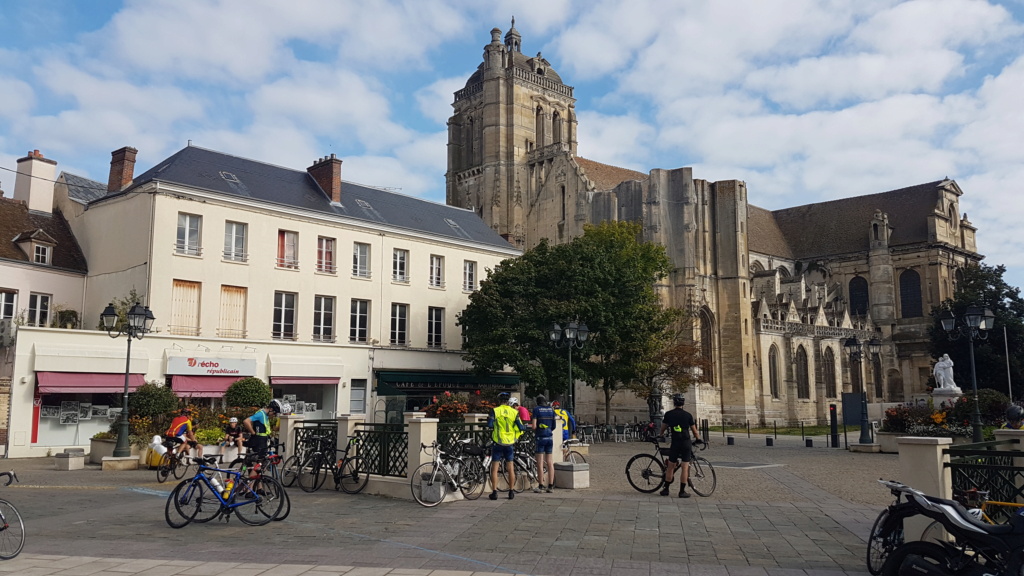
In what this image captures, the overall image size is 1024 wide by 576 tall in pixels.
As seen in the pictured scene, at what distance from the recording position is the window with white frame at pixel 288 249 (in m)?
30.2

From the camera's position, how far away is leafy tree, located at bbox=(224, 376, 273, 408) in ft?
79.6

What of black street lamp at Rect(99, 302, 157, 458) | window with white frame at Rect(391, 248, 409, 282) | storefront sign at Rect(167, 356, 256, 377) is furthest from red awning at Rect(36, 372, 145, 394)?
window with white frame at Rect(391, 248, 409, 282)

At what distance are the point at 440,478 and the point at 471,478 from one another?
82cm

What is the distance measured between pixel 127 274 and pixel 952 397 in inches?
1103

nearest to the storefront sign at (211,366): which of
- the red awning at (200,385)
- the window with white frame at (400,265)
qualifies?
the red awning at (200,385)

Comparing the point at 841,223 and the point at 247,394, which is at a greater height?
the point at 841,223

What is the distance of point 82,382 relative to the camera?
24.6 meters

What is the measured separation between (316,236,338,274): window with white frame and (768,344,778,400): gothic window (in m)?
34.5

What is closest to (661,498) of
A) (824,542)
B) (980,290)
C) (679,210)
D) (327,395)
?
(824,542)

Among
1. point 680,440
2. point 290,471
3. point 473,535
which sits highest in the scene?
point 680,440

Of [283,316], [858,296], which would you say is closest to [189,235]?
[283,316]

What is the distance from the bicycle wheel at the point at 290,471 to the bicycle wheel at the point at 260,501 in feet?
15.2

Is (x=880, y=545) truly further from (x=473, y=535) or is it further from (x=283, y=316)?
(x=283, y=316)

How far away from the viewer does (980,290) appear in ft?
191
